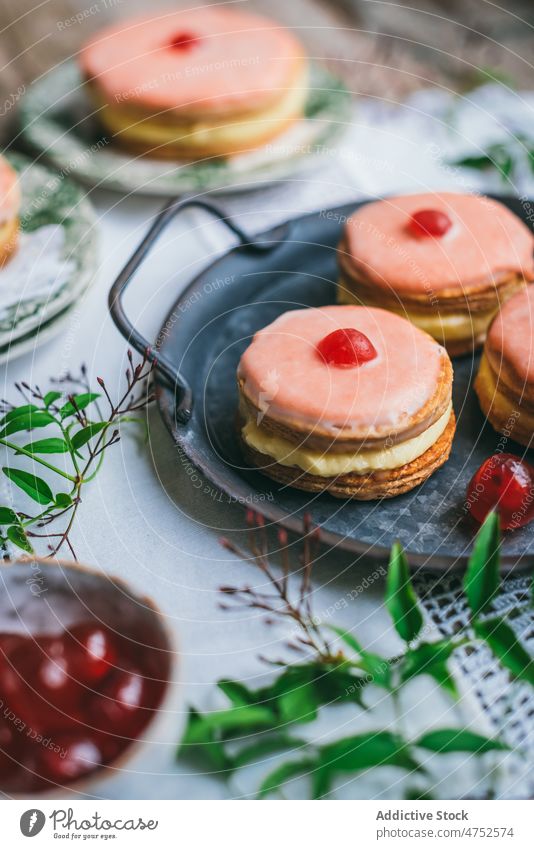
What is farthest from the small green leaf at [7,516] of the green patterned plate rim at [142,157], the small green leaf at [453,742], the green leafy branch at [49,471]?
the green patterned plate rim at [142,157]

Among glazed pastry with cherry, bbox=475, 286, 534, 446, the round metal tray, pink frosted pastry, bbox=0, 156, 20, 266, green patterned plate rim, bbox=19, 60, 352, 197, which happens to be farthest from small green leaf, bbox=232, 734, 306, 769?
green patterned plate rim, bbox=19, 60, 352, 197

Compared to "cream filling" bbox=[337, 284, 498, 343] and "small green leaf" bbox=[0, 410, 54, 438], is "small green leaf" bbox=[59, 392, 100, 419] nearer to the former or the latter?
"small green leaf" bbox=[0, 410, 54, 438]

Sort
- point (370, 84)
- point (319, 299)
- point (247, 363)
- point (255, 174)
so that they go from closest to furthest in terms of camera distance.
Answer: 1. point (247, 363)
2. point (319, 299)
3. point (255, 174)
4. point (370, 84)

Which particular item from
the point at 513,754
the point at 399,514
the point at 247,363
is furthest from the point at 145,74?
the point at 513,754

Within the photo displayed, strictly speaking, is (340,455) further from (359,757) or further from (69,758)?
(69,758)

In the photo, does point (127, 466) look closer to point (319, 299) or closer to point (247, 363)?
point (247, 363)

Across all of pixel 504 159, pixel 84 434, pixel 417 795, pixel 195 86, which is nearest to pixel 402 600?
pixel 417 795
